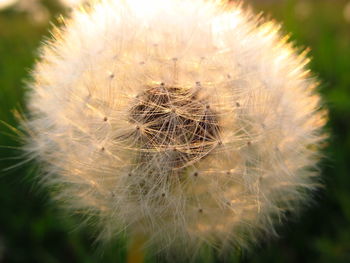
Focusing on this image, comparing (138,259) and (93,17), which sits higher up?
(93,17)

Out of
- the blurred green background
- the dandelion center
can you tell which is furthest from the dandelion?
the blurred green background

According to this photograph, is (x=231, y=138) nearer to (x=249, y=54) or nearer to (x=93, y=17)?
(x=249, y=54)

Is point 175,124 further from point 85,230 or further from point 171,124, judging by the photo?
point 85,230

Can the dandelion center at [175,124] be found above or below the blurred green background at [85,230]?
above

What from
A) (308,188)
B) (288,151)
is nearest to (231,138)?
(288,151)

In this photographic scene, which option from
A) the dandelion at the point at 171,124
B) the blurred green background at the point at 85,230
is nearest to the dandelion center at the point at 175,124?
the dandelion at the point at 171,124

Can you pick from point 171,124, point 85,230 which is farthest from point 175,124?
point 85,230

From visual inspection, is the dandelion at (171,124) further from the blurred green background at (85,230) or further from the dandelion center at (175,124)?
the blurred green background at (85,230)

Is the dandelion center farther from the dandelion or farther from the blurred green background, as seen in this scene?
the blurred green background
